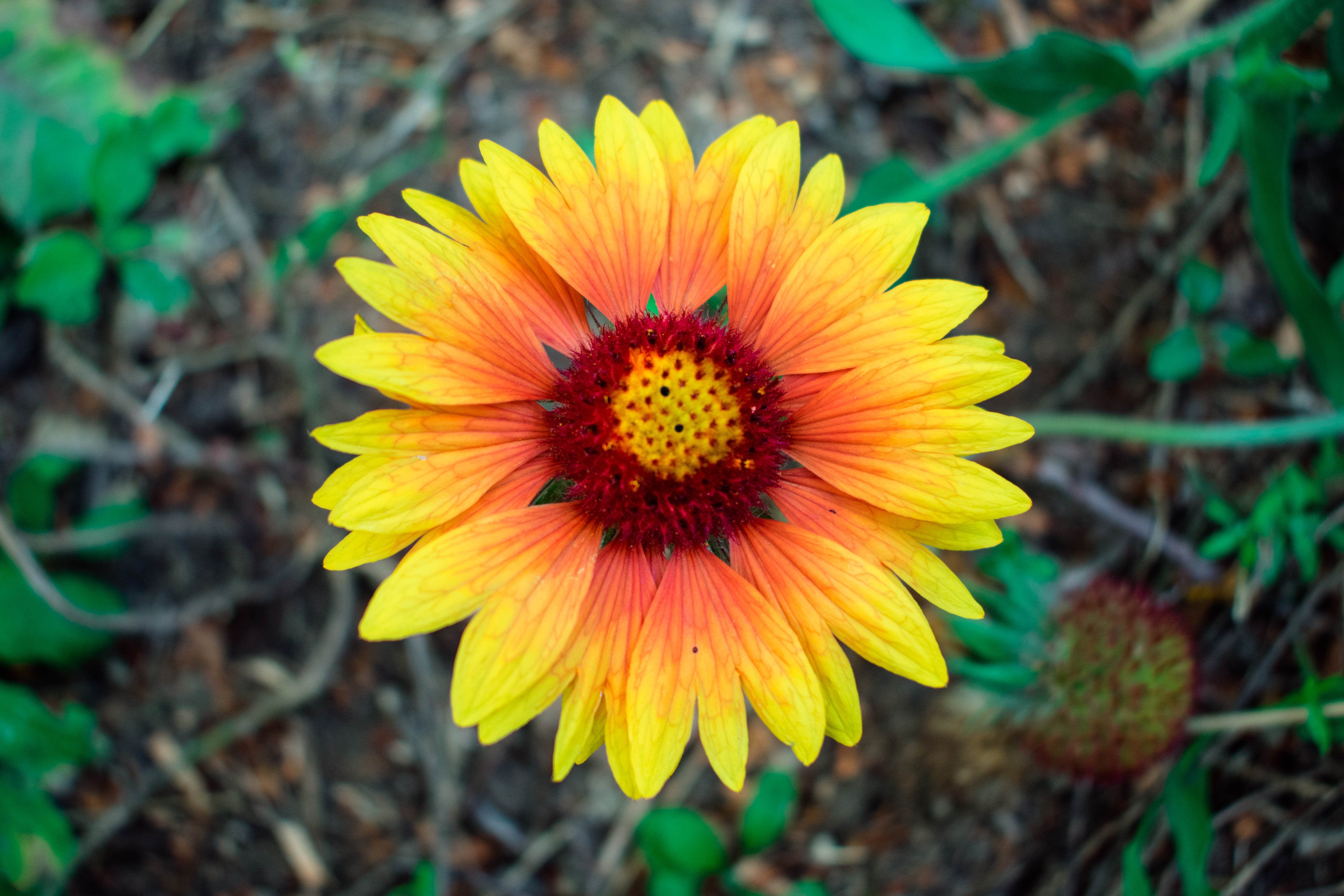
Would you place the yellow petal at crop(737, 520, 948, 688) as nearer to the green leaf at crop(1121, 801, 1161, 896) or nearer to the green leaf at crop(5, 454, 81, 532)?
the green leaf at crop(1121, 801, 1161, 896)

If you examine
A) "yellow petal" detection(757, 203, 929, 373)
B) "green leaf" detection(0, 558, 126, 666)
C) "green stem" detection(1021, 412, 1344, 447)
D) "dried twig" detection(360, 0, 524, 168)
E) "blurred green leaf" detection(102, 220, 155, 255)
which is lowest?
"green leaf" detection(0, 558, 126, 666)

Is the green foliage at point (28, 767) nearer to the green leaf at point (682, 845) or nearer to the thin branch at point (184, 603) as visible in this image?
the thin branch at point (184, 603)

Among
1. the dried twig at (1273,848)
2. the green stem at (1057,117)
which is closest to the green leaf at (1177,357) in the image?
the green stem at (1057,117)

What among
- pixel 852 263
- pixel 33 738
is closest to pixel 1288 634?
pixel 852 263

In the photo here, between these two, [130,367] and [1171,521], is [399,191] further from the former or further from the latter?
[1171,521]

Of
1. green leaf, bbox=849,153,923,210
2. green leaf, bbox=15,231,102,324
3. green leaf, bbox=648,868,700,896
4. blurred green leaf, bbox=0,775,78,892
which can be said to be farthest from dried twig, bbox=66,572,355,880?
green leaf, bbox=849,153,923,210

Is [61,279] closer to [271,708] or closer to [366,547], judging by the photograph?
[271,708]
